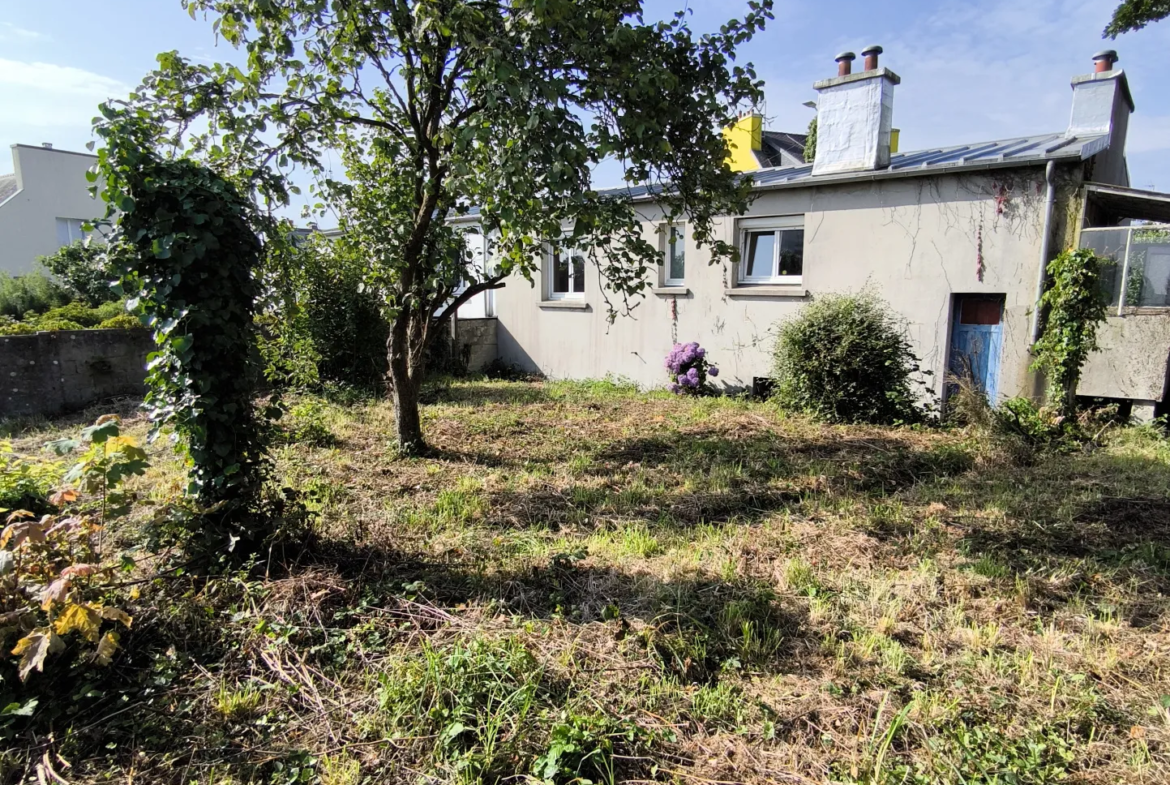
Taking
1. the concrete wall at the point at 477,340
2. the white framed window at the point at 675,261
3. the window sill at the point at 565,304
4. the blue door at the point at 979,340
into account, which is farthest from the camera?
the concrete wall at the point at 477,340

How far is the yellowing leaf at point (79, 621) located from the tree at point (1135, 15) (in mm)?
13035

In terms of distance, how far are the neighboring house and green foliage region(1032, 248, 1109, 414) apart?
1069 inches

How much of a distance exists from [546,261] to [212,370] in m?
10.5

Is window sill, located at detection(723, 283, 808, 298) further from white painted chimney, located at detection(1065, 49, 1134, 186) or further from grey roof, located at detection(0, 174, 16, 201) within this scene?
grey roof, located at detection(0, 174, 16, 201)

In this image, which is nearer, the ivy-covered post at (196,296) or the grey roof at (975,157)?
the ivy-covered post at (196,296)

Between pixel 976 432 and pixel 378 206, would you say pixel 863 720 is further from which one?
pixel 378 206

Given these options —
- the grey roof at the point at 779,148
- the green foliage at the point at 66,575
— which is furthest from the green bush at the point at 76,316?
the grey roof at the point at 779,148

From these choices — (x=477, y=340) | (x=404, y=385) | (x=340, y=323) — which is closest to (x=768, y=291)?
(x=404, y=385)

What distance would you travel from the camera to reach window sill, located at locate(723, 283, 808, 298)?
32.8ft

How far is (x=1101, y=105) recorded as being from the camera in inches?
332

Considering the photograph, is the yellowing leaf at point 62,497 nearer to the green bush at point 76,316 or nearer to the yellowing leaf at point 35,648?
the yellowing leaf at point 35,648

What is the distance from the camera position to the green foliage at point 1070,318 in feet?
23.5

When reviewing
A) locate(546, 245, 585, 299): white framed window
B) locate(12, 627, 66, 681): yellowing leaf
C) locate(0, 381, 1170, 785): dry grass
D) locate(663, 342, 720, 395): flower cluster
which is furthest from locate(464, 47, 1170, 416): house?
locate(12, 627, 66, 681): yellowing leaf

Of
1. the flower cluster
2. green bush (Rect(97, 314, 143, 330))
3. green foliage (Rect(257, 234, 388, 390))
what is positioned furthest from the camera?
the flower cluster
